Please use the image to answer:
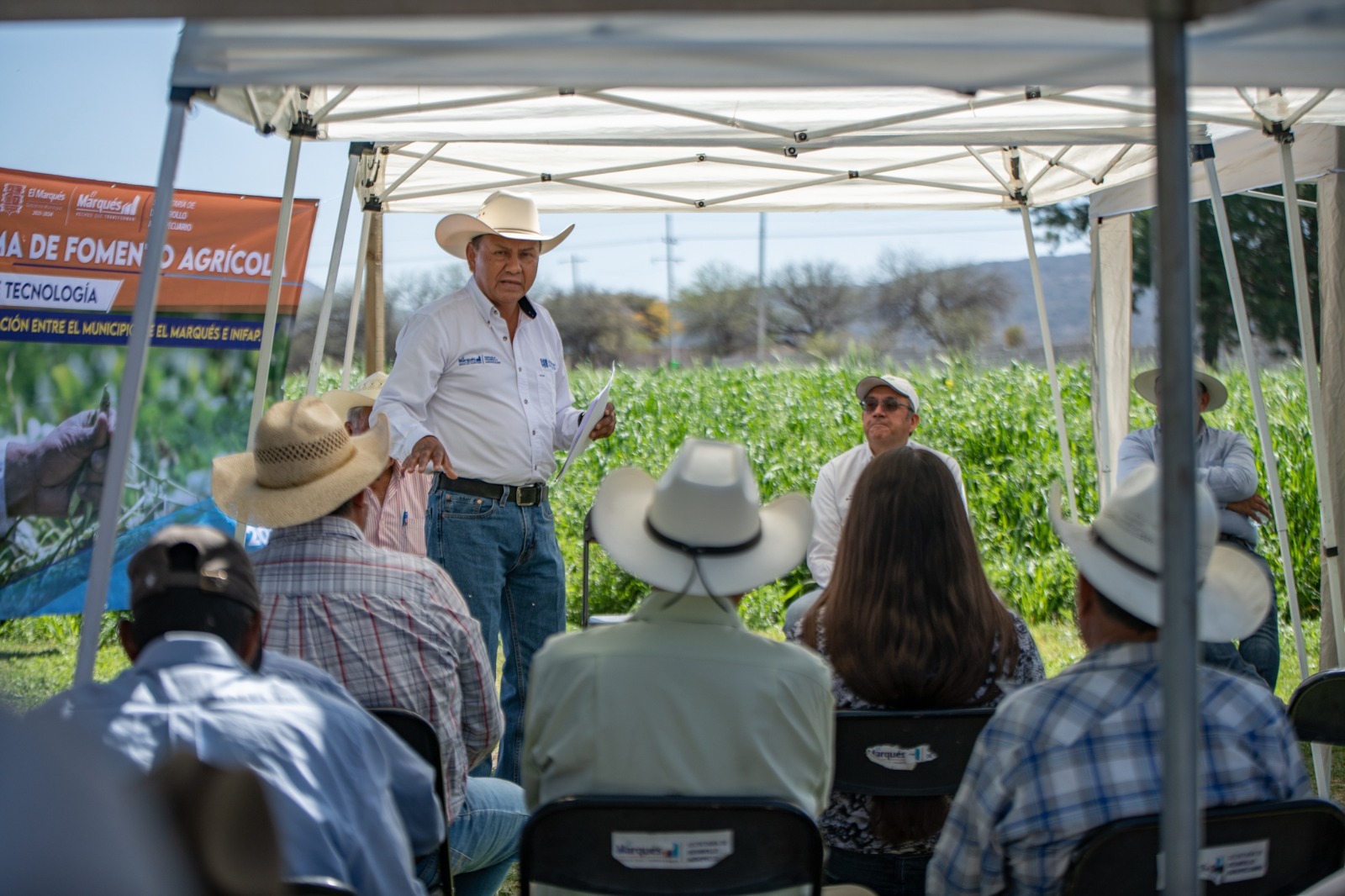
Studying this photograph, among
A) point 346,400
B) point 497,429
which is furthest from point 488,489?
point 346,400

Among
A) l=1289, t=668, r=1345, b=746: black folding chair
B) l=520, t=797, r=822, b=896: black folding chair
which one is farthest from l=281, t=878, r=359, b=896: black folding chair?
l=1289, t=668, r=1345, b=746: black folding chair

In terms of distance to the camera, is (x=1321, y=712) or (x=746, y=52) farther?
(x=1321, y=712)

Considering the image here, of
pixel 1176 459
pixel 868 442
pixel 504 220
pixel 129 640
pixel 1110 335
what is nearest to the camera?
pixel 1176 459

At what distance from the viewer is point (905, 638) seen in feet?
7.63

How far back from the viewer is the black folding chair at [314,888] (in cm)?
143

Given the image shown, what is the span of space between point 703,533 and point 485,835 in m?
0.97

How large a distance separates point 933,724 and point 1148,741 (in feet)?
1.79

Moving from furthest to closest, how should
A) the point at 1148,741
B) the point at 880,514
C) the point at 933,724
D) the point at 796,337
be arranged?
1. the point at 796,337
2. the point at 880,514
3. the point at 933,724
4. the point at 1148,741

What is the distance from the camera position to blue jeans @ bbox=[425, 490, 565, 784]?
3844 millimetres

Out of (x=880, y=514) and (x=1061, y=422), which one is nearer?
(x=880, y=514)

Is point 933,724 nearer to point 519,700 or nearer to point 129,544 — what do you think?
point 519,700

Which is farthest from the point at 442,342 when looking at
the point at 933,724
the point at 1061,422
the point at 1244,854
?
the point at 1061,422

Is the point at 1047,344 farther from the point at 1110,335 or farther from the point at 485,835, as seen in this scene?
the point at 485,835

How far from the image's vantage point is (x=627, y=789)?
189cm
